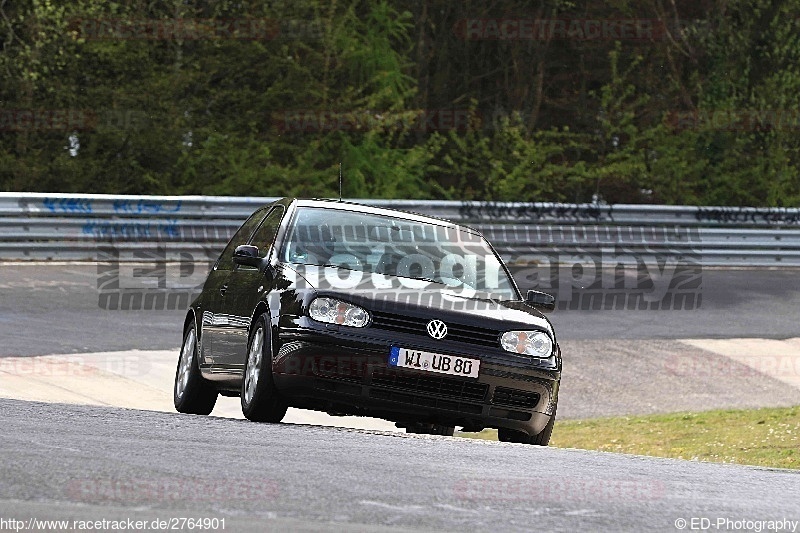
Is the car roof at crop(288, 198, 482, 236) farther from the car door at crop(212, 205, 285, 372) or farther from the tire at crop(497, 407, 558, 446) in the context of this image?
the tire at crop(497, 407, 558, 446)

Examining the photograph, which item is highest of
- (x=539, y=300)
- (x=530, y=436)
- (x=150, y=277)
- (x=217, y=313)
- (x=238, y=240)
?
(x=539, y=300)

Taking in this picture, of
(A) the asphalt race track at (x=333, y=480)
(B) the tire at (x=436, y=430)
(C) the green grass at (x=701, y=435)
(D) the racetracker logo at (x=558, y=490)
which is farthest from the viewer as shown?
(C) the green grass at (x=701, y=435)

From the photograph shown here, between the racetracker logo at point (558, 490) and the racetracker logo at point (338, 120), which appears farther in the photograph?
the racetracker logo at point (338, 120)

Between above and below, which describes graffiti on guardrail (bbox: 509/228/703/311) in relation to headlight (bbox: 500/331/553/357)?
below

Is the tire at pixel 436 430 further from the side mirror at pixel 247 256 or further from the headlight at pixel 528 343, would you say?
the side mirror at pixel 247 256

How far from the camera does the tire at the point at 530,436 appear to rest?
10.4 meters

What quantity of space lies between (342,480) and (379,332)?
280 centimetres

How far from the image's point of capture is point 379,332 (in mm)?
9727

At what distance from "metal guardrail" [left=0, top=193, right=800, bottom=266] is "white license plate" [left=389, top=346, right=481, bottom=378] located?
40.6 ft

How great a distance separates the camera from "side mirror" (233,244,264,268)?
10547 millimetres

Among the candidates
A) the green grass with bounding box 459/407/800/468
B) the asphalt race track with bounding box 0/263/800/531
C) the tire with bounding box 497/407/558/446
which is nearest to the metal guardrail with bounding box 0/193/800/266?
the green grass with bounding box 459/407/800/468

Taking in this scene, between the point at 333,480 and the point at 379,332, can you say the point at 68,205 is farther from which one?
the point at 333,480

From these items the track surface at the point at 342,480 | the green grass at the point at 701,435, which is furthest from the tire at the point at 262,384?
the green grass at the point at 701,435

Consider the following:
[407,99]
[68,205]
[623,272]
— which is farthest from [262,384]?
[407,99]
